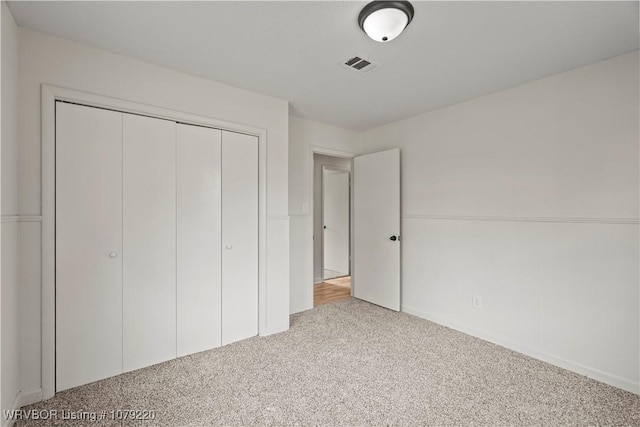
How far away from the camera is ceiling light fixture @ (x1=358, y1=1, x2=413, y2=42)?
60.7 inches

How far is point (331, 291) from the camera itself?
4461mm

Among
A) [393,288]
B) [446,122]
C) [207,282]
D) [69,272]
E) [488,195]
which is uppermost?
[446,122]

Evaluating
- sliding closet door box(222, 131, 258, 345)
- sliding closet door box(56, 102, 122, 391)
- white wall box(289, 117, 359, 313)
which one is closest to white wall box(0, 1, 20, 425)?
sliding closet door box(56, 102, 122, 391)

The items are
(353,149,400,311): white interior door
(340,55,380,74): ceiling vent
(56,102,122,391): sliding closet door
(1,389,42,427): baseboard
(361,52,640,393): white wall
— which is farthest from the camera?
(353,149,400,311): white interior door

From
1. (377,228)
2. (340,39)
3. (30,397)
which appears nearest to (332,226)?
(377,228)

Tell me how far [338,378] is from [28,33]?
9.96 ft

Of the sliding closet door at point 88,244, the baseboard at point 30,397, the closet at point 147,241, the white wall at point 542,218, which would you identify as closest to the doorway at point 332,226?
the white wall at point 542,218

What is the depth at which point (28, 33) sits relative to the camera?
5.93ft

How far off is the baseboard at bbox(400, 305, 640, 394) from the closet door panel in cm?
232

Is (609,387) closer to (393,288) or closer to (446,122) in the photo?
(393,288)

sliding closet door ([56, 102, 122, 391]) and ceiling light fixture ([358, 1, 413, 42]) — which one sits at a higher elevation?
ceiling light fixture ([358, 1, 413, 42])

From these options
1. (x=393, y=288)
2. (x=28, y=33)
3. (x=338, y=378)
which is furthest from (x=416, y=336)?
(x=28, y=33)

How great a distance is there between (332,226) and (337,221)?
7.3 inches

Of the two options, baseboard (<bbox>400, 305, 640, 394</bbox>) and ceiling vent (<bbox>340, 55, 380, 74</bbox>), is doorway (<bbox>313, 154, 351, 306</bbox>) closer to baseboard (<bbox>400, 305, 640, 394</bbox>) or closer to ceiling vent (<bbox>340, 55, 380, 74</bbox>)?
baseboard (<bbox>400, 305, 640, 394</bbox>)
